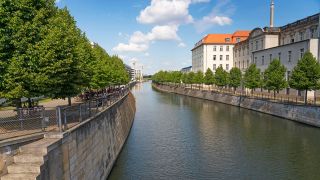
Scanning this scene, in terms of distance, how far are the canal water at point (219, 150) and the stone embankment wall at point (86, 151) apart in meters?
2.19

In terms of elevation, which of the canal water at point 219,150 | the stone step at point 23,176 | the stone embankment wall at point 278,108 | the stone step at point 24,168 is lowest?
the canal water at point 219,150

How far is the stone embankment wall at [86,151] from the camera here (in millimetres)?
12789

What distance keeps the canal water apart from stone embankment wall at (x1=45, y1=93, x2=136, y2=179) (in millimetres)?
2185

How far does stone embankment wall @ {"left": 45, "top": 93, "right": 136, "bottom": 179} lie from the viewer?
12.8m

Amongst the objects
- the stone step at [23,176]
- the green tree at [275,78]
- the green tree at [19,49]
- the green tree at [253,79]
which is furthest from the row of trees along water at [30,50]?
the green tree at [253,79]

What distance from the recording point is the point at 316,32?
5859 centimetres

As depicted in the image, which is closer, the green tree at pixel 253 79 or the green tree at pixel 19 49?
the green tree at pixel 19 49

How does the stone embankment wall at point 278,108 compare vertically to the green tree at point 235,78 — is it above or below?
below

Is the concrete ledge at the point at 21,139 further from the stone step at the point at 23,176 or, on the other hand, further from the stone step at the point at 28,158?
the stone step at the point at 23,176

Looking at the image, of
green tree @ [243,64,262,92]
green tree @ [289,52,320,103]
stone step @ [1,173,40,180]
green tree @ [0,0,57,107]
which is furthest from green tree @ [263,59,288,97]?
stone step @ [1,173,40,180]

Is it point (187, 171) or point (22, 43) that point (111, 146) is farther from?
point (22, 43)

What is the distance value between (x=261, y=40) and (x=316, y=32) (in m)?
20.0

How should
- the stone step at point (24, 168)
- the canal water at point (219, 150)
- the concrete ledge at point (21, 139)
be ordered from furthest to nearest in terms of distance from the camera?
the canal water at point (219, 150), the concrete ledge at point (21, 139), the stone step at point (24, 168)

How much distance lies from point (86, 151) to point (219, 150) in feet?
54.8
